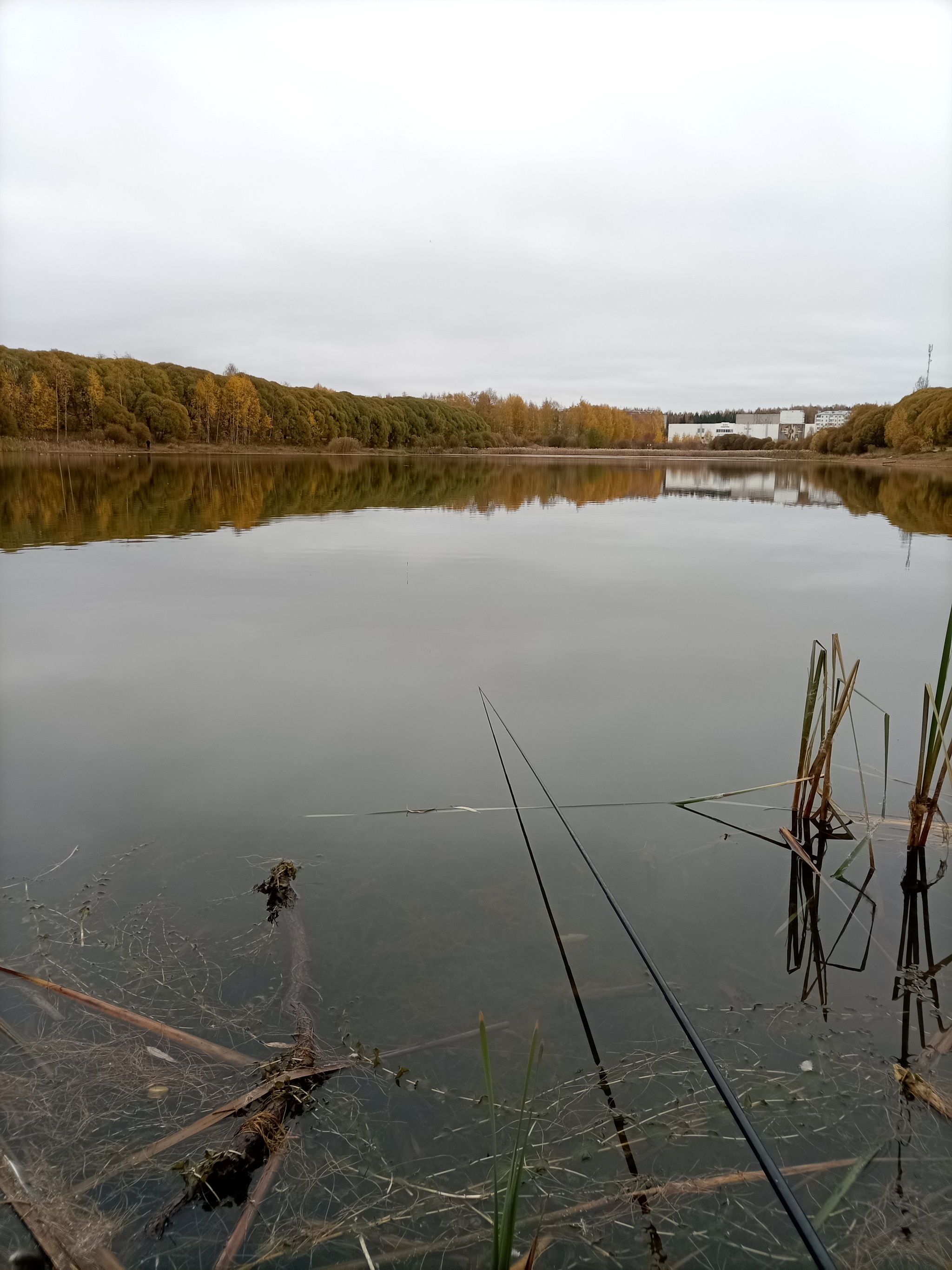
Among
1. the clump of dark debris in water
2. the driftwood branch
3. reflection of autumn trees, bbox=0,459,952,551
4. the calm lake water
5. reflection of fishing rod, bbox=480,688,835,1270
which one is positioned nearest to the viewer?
reflection of fishing rod, bbox=480,688,835,1270

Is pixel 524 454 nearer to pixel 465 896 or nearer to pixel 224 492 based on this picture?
pixel 224 492

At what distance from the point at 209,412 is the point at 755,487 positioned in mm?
64356

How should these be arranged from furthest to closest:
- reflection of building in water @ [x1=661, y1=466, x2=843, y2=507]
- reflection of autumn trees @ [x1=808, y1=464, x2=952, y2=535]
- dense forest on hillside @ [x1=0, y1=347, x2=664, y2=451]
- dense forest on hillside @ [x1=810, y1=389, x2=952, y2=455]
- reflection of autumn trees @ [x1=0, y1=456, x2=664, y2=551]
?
1. dense forest on hillside @ [x1=0, y1=347, x2=664, y2=451]
2. dense forest on hillside @ [x1=810, y1=389, x2=952, y2=455]
3. reflection of building in water @ [x1=661, y1=466, x2=843, y2=507]
4. reflection of autumn trees @ [x1=808, y1=464, x2=952, y2=535]
5. reflection of autumn trees @ [x1=0, y1=456, x2=664, y2=551]

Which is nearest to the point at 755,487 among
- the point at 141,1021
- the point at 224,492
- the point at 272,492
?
the point at 272,492

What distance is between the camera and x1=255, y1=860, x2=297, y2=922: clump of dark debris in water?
11.4 ft

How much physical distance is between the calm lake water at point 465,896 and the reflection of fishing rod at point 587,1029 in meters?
0.03

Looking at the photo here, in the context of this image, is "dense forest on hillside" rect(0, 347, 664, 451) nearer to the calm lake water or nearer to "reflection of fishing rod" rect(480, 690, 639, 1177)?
the calm lake water

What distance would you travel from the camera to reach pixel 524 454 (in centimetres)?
10225

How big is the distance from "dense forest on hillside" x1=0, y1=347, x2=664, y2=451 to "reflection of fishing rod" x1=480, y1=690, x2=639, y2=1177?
72634mm

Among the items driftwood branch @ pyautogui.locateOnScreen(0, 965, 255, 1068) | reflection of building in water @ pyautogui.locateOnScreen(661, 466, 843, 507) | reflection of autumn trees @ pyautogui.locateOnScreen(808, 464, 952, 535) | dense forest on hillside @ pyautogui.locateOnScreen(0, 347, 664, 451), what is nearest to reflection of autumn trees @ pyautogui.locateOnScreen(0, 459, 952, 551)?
reflection of autumn trees @ pyautogui.locateOnScreen(808, 464, 952, 535)

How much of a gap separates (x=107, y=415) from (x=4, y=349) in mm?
12988

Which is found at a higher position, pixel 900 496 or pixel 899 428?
pixel 899 428

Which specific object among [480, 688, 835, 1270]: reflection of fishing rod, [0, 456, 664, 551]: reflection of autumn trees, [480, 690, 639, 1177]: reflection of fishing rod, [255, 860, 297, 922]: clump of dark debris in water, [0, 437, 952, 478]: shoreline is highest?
[0, 437, 952, 478]: shoreline

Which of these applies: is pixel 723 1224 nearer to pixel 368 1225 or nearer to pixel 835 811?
pixel 368 1225
